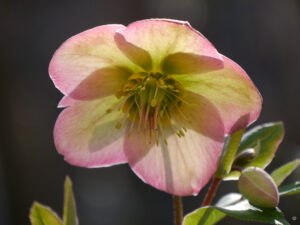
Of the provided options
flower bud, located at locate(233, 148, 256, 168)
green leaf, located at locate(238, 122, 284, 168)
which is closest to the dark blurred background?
green leaf, located at locate(238, 122, 284, 168)

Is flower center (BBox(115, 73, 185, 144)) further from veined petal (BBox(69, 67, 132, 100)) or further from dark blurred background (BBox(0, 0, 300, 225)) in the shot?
dark blurred background (BBox(0, 0, 300, 225))

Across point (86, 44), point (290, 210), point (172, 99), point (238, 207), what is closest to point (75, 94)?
point (86, 44)

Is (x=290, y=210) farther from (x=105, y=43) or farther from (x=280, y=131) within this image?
(x=105, y=43)

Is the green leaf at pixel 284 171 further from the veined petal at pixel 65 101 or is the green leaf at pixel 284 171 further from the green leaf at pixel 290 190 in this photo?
the veined petal at pixel 65 101

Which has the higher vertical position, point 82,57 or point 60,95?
point 82,57

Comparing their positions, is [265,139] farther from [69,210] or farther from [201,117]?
[69,210]

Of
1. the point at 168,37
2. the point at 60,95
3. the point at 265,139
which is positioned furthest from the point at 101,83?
the point at 60,95
